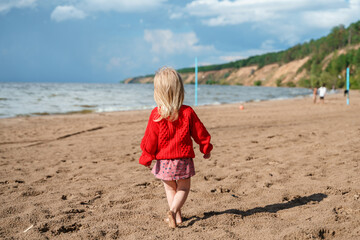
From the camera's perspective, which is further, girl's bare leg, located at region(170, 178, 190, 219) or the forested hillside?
the forested hillside

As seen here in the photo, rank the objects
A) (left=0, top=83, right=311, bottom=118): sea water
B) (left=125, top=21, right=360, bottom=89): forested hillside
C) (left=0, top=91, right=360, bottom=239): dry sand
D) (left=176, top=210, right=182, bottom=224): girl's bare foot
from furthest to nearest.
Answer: (left=125, top=21, right=360, bottom=89): forested hillside → (left=0, top=83, right=311, bottom=118): sea water → (left=176, top=210, right=182, bottom=224): girl's bare foot → (left=0, top=91, right=360, bottom=239): dry sand

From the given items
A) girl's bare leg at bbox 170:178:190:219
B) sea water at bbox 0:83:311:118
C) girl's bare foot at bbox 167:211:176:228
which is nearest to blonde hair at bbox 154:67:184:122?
girl's bare leg at bbox 170:178:190:219

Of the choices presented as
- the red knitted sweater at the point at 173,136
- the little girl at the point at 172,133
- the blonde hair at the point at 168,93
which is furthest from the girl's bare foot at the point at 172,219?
the blonde hair at the point at 168,93

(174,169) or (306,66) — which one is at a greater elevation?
(306,66)

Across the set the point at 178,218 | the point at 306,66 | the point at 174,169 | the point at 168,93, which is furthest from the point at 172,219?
the point at 306,66

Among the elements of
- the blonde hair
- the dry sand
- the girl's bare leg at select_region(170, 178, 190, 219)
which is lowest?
the dry sand

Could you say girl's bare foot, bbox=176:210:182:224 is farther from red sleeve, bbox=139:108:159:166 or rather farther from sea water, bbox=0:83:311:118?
sea water, bbox=0:83:311:118

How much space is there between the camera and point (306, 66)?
102 m

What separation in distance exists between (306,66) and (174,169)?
357 ft

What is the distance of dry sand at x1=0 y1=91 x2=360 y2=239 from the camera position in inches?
115

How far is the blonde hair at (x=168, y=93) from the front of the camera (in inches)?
110

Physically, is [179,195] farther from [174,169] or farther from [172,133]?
[172,133]

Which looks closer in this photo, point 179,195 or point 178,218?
point 179,195

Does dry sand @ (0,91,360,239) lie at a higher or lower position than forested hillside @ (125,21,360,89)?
lower
